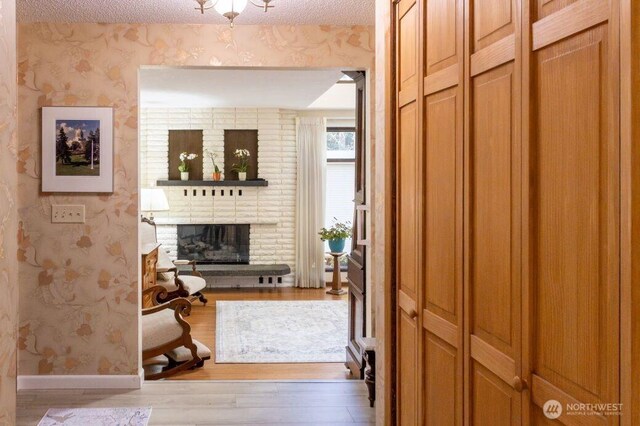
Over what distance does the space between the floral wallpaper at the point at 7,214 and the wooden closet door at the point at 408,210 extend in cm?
120

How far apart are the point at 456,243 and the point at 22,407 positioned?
3157 millimetres

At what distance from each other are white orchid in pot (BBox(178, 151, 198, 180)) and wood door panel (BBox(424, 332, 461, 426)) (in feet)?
25.2

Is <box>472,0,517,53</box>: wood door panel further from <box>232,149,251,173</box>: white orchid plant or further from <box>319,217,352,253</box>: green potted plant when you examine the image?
<box>232,149,251,173</box>: white orchid plant

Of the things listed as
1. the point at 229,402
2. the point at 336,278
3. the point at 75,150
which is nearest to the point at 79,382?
the point at 229,402

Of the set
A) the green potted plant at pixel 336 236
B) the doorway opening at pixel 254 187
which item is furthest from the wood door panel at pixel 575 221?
the green potted plant at pixel 336 236

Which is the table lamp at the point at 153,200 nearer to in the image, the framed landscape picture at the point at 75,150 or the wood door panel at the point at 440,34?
the framed landscape picture at the point at 75,150

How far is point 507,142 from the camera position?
1509mm

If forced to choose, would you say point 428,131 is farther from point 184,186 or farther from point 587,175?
point 184,186

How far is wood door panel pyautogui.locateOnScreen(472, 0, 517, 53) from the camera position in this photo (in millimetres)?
1507

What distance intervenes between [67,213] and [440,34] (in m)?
3.04

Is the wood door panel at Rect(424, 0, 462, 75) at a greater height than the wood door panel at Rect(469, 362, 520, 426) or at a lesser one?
greater

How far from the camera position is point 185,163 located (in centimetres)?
948

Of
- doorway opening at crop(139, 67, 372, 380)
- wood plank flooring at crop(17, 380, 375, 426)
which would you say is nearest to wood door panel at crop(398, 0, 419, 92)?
wood plank flooring at crop(17, 380, 375, 426)

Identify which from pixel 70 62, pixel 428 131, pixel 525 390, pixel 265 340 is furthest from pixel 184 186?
pixel 525 390
